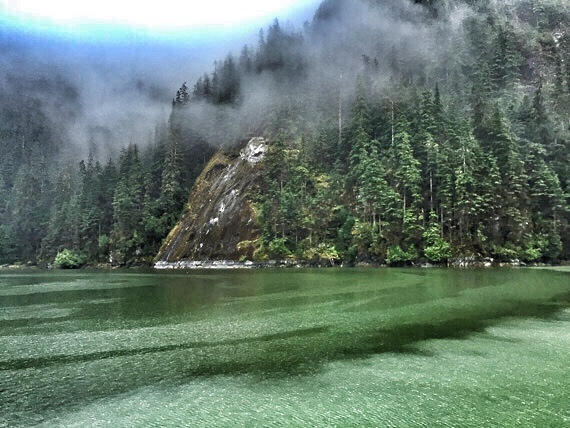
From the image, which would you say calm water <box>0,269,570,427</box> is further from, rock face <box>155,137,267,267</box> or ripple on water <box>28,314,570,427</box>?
rock face <box>155,137,267,267</box>

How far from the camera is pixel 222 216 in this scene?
8519 centimetres

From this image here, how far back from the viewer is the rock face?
80.4 meters

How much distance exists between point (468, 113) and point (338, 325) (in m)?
72.5

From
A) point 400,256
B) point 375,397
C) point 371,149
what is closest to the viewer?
point 375,397

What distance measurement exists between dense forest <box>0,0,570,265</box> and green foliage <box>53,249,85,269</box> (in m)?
0.30

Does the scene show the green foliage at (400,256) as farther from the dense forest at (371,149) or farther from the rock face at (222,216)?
the rock face at (222,216)

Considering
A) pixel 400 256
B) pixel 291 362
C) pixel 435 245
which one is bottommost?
pixel 291 362

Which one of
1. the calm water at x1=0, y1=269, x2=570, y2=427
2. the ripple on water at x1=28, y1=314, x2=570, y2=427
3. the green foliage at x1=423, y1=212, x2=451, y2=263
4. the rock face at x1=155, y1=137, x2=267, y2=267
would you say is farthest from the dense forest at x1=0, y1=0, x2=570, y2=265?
the ripple on water at x1=28, y1=314, x2=570, y2=427

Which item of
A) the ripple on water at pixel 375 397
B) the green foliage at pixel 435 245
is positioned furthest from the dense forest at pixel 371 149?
the ripple on water at pixel 375 397

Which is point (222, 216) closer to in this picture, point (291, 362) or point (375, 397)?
point (291, 362)

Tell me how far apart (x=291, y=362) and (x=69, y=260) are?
9104 cm

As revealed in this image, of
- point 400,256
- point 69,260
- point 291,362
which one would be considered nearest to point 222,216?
point 69,260

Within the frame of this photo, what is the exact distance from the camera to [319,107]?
3910 inches

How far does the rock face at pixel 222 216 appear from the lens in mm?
80438
